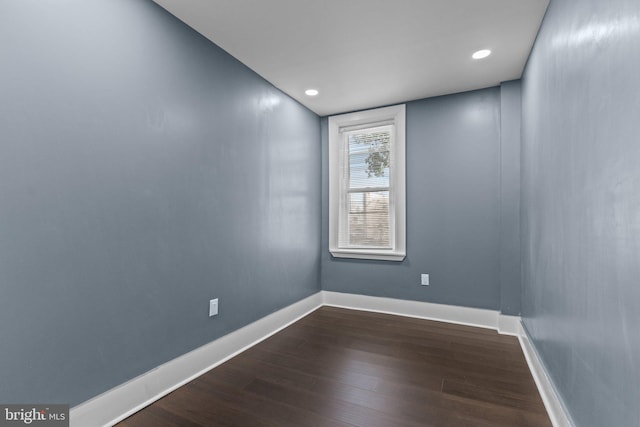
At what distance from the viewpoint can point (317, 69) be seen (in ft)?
8.59

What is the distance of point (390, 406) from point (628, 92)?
1753mm

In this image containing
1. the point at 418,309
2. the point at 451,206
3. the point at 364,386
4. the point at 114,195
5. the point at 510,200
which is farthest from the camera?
the point at 418,309

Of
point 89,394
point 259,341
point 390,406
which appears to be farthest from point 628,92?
point 259,341

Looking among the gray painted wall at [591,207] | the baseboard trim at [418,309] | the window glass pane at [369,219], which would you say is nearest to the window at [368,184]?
the window glass pane at [369,219]

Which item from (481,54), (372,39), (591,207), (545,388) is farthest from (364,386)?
(481,54)

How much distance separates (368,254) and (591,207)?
2.46 m

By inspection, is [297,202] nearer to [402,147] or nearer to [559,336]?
[402,147]

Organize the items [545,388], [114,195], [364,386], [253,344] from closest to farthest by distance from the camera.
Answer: [114,195]
[545,388]
[364,386]
[253,344]

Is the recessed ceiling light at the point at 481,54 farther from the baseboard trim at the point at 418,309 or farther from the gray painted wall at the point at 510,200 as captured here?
the baseboard trim at the point at 418,309

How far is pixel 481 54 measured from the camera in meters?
2.38

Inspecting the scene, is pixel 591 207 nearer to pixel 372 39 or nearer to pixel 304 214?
pixel 372 39

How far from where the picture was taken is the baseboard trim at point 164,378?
1.45 m

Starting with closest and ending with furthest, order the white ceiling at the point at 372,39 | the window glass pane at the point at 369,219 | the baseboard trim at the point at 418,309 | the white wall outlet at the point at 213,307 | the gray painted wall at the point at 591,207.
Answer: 1. the gray painted wall at the point at 591,207
2. the white ceiling at the point at 372,39
3. the white wall outlet at the point at 213,307
4. the baseboard trim at the point at 418,309
5. the window glass pane at the point at 369,219

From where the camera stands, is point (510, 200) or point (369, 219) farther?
Result: point (369, 219)
